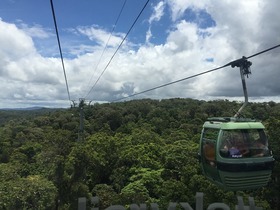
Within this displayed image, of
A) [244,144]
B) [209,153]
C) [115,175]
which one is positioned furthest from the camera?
[115,175]

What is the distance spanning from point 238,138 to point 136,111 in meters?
105

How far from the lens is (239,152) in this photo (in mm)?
10555

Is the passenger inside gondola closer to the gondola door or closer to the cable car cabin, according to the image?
the cable car cabin

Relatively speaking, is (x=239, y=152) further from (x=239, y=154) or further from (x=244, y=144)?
(x=244, y=144)

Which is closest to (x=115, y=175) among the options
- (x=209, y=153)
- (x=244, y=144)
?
(x=209, y=153)

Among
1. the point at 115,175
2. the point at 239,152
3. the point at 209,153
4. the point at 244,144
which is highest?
the point at 244,144

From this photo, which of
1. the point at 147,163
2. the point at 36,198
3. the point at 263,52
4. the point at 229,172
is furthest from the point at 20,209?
the point at 263,52

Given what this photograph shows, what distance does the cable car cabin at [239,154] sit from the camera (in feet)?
34.1

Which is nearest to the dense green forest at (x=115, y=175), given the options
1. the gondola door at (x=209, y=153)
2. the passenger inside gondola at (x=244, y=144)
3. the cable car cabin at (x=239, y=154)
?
the gondola door at (x=209, y=153)

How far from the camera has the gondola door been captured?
1085 cm

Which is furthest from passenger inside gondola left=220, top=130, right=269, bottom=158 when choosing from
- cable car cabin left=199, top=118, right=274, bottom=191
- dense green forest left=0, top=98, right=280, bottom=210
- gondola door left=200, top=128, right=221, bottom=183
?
dense green forest left=0, top=98, right=280, bottom=210

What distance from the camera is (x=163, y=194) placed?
119 ft

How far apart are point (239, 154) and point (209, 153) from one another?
1.06 metres

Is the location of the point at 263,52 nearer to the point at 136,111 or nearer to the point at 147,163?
the point at 147,163
